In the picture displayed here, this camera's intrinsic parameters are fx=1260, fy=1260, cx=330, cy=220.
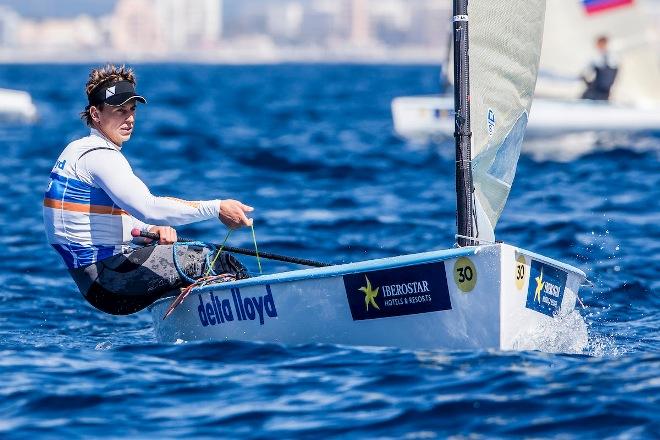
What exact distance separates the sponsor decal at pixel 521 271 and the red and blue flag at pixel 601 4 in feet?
60.2

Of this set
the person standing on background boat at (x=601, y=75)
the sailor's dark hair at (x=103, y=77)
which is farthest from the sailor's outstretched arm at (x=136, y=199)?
the person standing on background boat at (x=601, y=75)

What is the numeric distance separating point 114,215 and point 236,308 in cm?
85

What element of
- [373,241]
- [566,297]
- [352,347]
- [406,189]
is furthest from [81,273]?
[406,189]

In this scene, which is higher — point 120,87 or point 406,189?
point 120,87

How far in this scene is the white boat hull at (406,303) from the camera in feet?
20.5

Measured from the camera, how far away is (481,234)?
6.57 metres

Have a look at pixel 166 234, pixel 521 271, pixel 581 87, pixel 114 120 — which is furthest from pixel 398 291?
pixel 581 87

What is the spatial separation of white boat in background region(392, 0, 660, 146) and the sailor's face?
1558 centimetres

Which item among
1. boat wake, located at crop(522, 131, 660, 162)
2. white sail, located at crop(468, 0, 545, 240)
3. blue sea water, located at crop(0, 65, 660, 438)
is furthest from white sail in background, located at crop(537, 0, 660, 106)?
white sail, located at crop(468, 0, 545, 240)

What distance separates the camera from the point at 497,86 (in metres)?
6.84

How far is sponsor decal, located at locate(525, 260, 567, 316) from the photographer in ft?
21.4

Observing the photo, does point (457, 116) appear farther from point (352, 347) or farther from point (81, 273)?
point (81, 273)

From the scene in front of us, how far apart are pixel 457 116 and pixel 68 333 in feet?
10.2

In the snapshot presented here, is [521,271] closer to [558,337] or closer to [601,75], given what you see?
[558,337]
